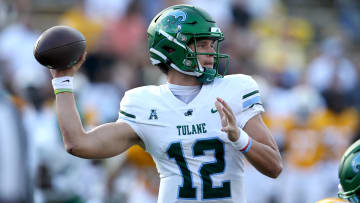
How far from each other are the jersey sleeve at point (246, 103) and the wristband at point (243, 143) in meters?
0.22

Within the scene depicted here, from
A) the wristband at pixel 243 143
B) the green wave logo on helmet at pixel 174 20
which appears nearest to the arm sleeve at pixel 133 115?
the green wave logo on helmet at pixel 174 20

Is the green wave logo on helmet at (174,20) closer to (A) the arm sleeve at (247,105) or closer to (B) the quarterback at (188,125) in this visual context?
(B) the quarterback at (188,125)

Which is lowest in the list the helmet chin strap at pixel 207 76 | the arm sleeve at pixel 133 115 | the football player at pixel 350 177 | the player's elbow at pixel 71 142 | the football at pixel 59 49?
the football player at pixel 350 177

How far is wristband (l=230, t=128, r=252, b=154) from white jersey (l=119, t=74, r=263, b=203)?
198mm

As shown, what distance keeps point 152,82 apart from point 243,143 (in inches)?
261

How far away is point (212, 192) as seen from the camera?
419cm

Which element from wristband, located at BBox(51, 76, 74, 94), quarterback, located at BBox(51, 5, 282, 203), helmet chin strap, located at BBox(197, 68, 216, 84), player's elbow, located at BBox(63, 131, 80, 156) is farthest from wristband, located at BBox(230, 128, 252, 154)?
wristband, located at BBox(51, 76, 74, 94)

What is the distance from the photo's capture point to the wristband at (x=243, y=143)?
3957mm

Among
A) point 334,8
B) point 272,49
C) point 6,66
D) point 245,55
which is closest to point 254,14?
point 272,49

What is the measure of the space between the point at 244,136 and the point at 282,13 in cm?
1004

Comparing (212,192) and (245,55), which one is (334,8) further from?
(212,192)

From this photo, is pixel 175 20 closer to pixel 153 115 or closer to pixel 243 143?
pixel 153 115

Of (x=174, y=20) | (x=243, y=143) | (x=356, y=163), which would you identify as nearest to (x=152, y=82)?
(x=174, y=20)

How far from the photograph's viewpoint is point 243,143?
3.97 m
